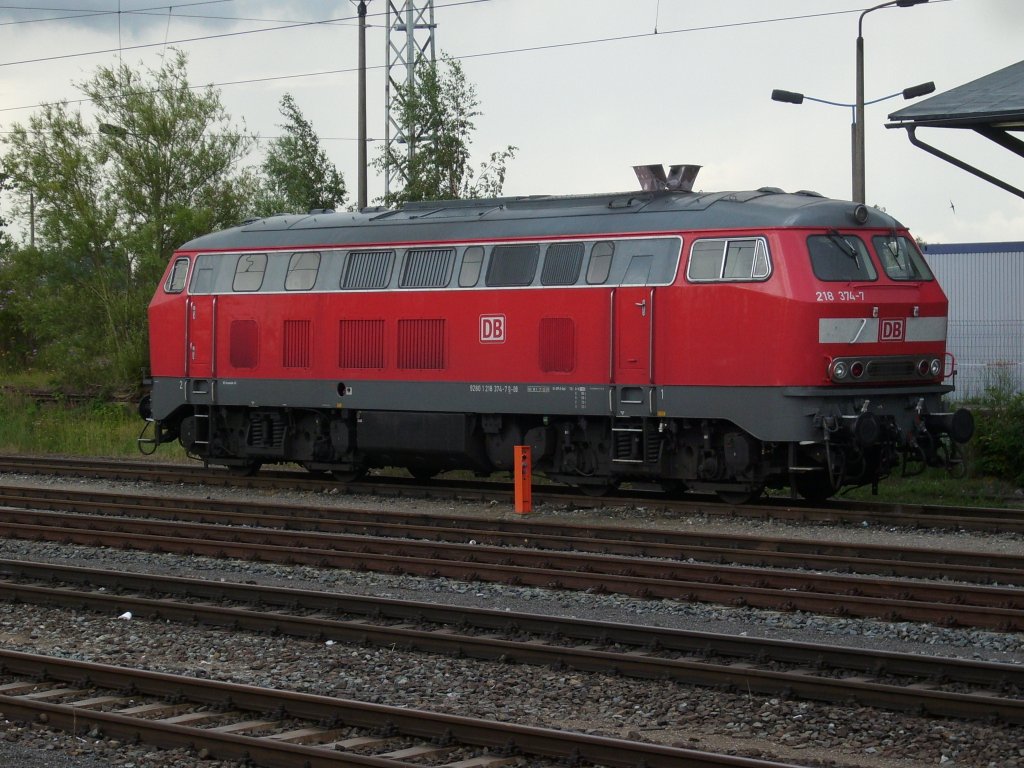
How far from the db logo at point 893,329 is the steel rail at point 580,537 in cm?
351

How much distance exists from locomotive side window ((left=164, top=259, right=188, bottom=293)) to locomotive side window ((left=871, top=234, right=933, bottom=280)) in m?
10.5

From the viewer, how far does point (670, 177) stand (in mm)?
18047

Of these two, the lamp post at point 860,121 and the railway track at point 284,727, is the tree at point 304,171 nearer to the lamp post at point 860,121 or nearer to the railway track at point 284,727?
the lamp post at point 860,121

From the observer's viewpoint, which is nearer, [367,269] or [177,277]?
[367,269]

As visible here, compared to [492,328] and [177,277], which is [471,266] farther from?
[177,277]

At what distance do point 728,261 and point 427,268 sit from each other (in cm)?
448

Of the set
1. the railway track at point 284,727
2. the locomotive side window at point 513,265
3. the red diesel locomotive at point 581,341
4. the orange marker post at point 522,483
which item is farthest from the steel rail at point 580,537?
the railway track at point 284,727

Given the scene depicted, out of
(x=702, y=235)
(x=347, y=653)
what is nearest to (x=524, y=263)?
(x=702, y=235)

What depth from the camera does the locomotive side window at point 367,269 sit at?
19.2 meters

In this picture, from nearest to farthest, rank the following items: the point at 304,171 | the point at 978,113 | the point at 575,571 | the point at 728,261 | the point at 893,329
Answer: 1. the point at 575,571
2. the point at 978,113
3. the point at 728,261
4. the point at 893,329
5. the point at 304,171

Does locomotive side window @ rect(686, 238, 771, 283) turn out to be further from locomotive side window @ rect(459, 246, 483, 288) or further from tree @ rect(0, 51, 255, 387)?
tree @ rect(0, 51, 255, 387)

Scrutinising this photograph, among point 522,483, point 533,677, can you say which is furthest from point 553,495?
point 533,677

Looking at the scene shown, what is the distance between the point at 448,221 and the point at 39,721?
37.5ft

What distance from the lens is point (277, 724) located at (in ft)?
26.5
